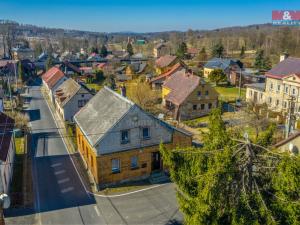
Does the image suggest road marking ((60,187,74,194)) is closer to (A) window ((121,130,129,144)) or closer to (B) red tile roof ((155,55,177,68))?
(A) window ((121,130,129,144))

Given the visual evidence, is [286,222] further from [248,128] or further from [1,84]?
[1,84]

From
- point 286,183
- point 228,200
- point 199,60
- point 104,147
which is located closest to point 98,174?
point 104,147

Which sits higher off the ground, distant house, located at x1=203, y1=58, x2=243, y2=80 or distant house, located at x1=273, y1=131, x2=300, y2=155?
distant house, located at x1=203, y1=58, x2=243, y2=80

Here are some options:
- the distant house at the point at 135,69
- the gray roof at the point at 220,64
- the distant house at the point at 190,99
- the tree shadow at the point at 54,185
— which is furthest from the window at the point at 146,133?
the distant house at the point at 135,69

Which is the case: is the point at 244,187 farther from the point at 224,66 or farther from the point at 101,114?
the point at 224,66

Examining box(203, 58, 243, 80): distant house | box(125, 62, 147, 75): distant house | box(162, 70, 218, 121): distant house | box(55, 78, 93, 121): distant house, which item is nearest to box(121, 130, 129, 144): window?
box(55, 78, 93, 121): distant house

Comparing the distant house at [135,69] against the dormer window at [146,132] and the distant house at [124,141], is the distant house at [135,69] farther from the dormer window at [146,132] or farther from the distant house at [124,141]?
the dormer window at [146,132]
